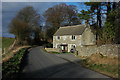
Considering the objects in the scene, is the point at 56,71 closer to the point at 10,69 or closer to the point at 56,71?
the point at 56,71

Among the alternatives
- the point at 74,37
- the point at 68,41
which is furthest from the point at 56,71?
the point at 68,41

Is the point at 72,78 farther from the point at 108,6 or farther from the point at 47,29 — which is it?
the point at 47,29

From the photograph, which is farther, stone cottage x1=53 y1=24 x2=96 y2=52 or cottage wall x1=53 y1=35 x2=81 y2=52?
cottage wall x1=53 y1=35 x2=81 y2=52

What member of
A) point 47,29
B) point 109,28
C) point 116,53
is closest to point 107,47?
point 116,53

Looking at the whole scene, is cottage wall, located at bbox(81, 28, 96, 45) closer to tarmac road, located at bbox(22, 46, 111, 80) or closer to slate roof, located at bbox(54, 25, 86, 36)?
slate roof, located at bbox(54, 25, 86, 36)

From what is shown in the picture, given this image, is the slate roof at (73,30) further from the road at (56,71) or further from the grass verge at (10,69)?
the grass verge at (10,69)

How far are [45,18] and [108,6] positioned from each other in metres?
33.5

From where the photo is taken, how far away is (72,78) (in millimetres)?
9414

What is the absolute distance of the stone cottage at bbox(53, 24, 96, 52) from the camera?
130ft

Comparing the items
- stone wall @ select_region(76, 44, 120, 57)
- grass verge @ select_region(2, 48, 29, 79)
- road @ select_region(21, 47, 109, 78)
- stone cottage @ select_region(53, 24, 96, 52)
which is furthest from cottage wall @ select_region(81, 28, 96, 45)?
grass verge @ select_region(2, 48, 29, 79)

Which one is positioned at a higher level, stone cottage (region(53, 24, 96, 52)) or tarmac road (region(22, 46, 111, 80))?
stone cottage (region(53, 24, 96, 52))

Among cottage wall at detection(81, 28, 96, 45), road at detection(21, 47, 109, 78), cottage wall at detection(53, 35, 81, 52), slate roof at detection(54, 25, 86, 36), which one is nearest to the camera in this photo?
road at detection(21, 47, 109, 78)

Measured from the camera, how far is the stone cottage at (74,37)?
39.7 metres

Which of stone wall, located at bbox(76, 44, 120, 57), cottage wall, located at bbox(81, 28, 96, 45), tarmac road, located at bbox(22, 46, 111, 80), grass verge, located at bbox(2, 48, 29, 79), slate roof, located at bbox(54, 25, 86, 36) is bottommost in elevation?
tarmac road, located at bbox(22, 46, 111, 80)
